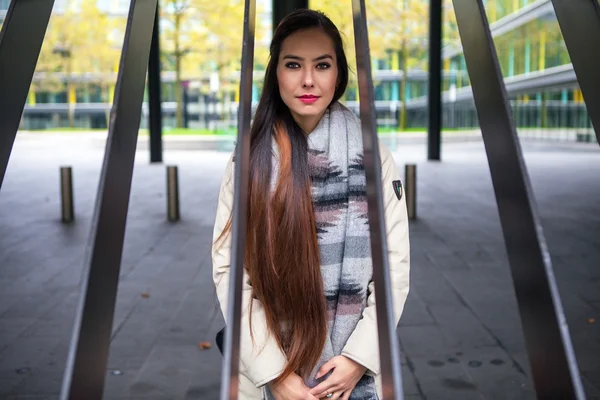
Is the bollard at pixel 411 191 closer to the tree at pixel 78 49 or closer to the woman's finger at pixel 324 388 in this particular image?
the woman's finger at pixel 324 388

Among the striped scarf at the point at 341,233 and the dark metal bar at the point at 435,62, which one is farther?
the dark metal bar at the point at 435,62

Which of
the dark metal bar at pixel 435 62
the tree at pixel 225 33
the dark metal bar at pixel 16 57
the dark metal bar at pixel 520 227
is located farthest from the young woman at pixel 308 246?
the tree at pixel 225 33

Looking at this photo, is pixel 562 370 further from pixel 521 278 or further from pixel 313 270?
pixel 313 270

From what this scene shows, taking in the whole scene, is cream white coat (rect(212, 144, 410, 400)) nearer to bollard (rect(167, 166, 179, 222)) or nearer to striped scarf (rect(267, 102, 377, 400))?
striped scarf (rect(267, 102, 377, 400))

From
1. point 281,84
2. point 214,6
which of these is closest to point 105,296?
point 281,84

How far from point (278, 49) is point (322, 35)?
145 millimetres

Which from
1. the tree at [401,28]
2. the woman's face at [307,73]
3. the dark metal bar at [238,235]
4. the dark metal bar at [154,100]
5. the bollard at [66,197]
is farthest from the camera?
the tree at [401,28]

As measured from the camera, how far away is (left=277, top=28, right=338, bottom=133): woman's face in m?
1.99

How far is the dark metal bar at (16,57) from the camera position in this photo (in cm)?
210

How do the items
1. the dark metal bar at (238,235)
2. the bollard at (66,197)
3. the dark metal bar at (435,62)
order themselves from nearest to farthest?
the dark metal bar at (238,235), the bollard at (66,197), the dark metal bar at (435,62)

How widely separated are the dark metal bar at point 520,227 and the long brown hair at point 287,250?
21.1 inches

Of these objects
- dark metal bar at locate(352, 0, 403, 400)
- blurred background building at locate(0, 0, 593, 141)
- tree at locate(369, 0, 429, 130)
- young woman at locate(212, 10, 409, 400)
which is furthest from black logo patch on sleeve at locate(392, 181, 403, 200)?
tree at locate(369, 0, 429, 130)

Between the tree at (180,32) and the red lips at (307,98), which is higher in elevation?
the tree at (180,32)

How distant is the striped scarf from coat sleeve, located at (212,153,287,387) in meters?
0.12
